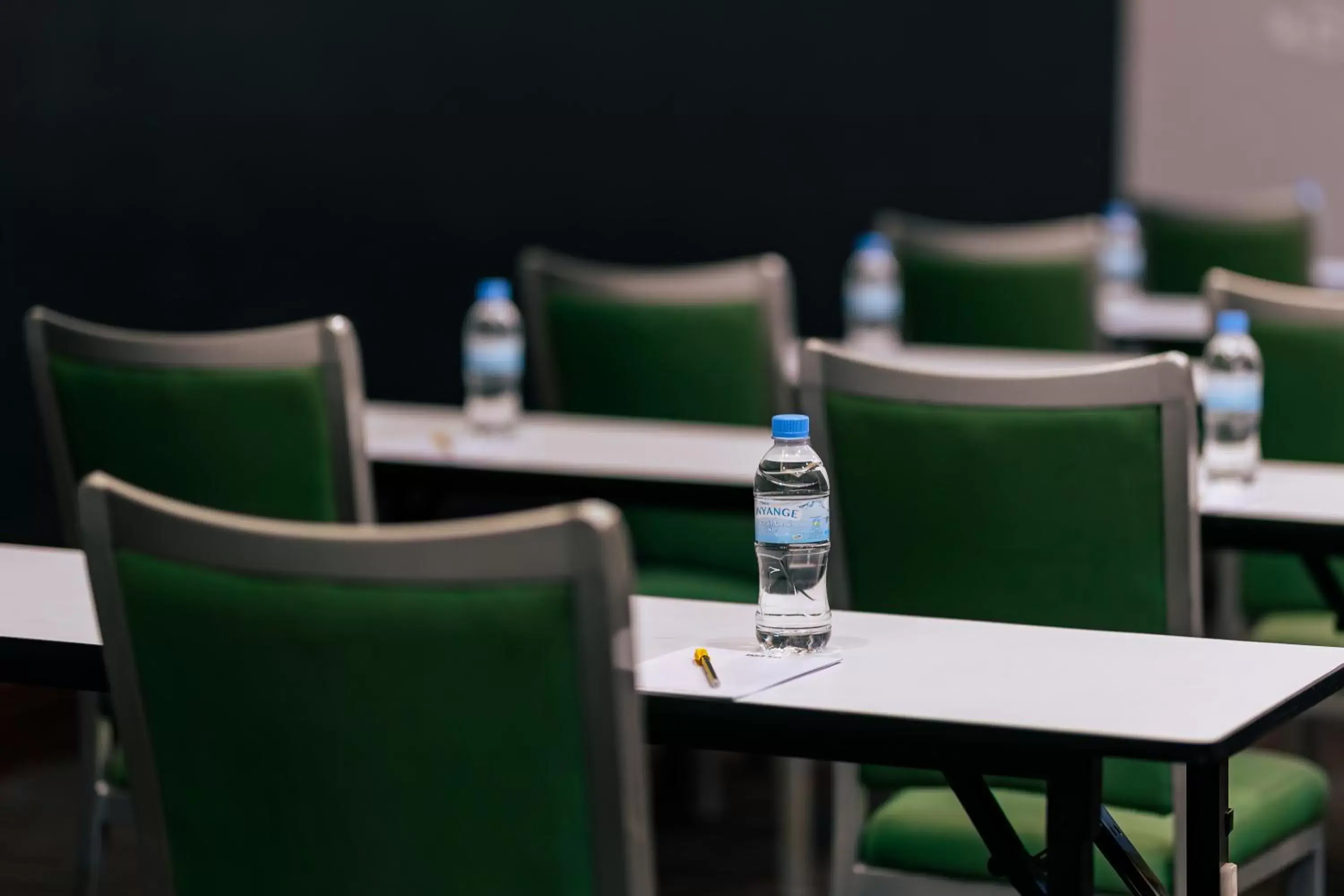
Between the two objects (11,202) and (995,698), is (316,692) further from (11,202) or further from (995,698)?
(11,202)

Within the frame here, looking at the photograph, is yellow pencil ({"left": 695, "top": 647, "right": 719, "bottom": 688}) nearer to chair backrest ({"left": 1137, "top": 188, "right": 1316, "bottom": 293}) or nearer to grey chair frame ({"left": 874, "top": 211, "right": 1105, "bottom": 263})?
grey chair frame ({"left": 874, "top": 211, "right": 1105, "bottom": 263})

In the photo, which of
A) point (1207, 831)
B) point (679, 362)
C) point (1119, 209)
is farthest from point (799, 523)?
point (1119, 209)

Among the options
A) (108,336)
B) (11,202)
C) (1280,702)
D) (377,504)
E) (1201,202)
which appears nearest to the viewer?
(1280,702)

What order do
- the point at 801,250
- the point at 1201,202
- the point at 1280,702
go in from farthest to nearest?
the point at 1201,202 → the point at 801,250 → the point at 1280,702

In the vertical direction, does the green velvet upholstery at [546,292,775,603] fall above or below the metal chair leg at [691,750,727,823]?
above

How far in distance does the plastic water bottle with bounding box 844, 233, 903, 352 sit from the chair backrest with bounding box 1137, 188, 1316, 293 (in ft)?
2.94

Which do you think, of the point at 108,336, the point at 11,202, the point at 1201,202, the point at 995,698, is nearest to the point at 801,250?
the point at 1201,202

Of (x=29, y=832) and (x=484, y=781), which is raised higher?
(x=484, y=781)

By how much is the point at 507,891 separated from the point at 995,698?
1.70 feet

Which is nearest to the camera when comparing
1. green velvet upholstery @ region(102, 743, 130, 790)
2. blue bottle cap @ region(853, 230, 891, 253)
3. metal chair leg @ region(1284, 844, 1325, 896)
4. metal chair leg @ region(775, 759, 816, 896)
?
metal chair leg @ region(1284, 844, 1325, 896)

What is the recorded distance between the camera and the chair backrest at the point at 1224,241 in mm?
6434

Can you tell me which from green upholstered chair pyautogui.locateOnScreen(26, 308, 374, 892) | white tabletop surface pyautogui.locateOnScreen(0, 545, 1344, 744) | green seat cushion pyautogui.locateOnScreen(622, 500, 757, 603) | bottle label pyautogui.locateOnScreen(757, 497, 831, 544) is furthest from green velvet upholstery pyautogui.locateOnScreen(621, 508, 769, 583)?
bottle label pyautogui.locateOnScreen(757, 497, 831, 544)

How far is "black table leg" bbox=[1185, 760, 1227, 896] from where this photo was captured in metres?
2.03

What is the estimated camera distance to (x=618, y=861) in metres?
1.57
